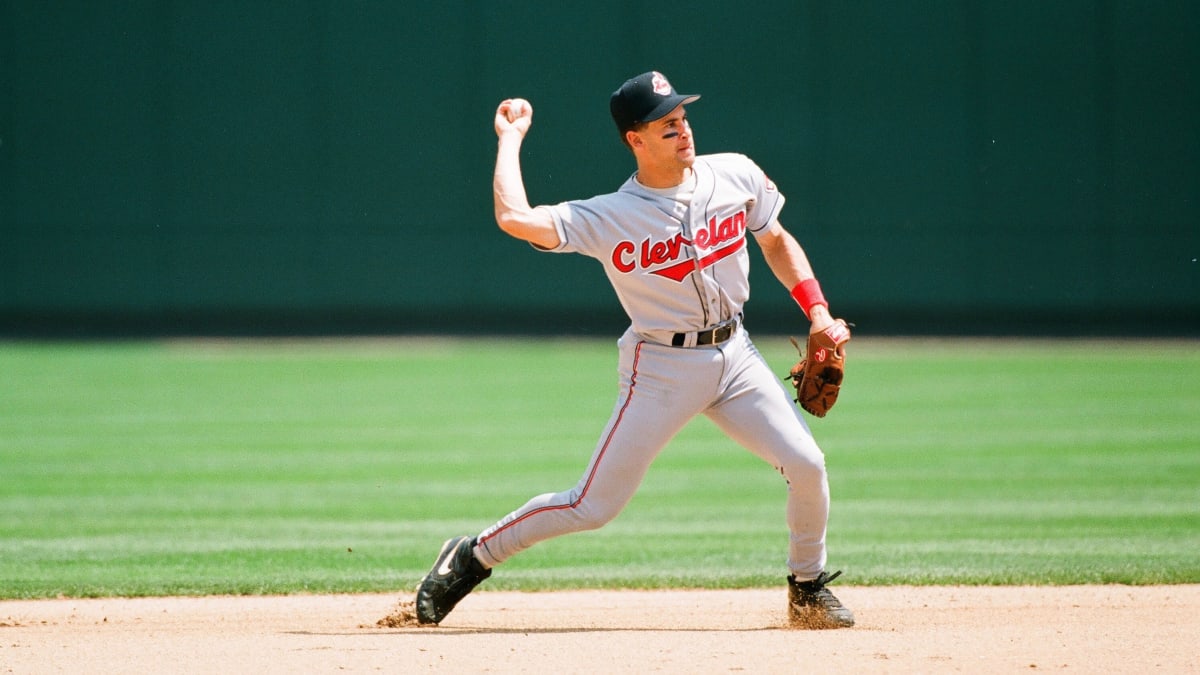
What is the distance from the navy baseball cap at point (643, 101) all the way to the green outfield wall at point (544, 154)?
15080mm

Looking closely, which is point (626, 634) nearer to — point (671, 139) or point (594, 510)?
point (594, 510)

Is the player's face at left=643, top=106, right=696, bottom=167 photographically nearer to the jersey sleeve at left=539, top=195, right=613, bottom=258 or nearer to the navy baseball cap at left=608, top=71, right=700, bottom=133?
the navy baseball cap at left=608, top=71, right=700, bottom=133

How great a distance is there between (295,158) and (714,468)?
11.9 metres

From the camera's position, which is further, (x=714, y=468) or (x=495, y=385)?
(x=495, y=385)

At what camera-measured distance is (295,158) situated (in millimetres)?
20125

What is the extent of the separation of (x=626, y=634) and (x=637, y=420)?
737 mm

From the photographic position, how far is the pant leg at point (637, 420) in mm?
4891

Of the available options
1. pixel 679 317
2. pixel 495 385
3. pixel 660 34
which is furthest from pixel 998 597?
pixel 660 34

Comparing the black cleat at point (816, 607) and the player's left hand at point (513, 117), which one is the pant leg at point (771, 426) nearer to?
the black cleat at point (816, 607)

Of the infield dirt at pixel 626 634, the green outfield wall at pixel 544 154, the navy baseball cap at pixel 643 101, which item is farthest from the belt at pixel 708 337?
the green outfield wall at pixel 544 154

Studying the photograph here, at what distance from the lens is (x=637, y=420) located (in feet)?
16.1

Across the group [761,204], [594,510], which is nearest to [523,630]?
[594,510]

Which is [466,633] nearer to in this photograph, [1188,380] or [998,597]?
[998,597]

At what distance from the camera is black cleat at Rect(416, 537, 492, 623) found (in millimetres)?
5238
